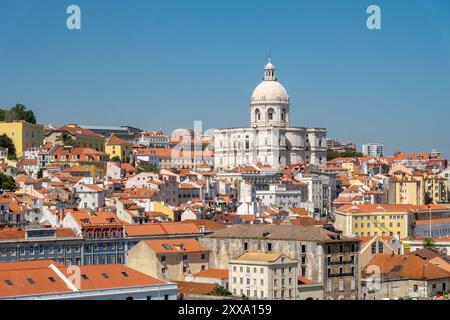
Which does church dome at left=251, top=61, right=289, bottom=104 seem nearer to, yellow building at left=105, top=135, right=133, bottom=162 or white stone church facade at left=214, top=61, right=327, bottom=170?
white stone church facade at left=214, top=61, right=327, bottom=170

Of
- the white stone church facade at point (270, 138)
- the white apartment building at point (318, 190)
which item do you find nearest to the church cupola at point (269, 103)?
the white stone church facade at point (270, 138)

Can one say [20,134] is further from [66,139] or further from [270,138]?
[270,138]

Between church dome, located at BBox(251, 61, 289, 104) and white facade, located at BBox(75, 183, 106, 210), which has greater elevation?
church dome, located at BBox(251, 61, 289, 104)

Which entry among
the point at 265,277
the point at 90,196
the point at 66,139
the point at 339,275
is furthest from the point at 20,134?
A: the point at 265,277

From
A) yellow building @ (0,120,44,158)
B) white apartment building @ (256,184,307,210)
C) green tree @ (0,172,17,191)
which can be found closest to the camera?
green tree @ (0,172,17,191)

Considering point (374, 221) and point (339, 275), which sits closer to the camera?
point (339, 275)

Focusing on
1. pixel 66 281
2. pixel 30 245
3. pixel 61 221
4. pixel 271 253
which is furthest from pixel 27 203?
pixel 66 281

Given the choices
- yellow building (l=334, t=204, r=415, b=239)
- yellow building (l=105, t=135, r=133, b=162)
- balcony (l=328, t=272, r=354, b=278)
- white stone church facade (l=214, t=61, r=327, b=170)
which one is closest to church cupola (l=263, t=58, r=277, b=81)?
white stone church facade (l=214, t=61, r=327, b=170)
